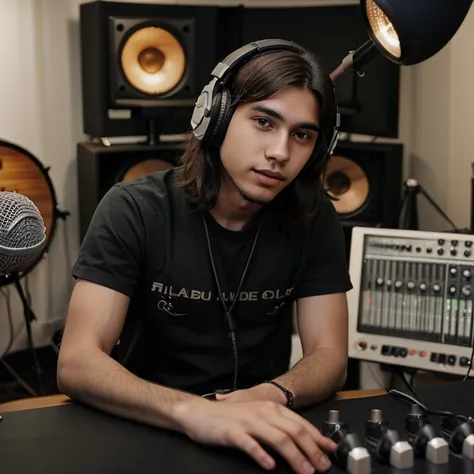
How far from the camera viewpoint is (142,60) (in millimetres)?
2709

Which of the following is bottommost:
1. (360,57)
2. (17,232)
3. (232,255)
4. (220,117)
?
(232,255)

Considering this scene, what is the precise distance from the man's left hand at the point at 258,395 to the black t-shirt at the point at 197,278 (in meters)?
0.33

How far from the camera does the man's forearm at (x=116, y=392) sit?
1.09 m

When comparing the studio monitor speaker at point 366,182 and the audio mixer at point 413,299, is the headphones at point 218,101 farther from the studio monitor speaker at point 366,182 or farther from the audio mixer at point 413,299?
the studio monitor speaker at point 366,182

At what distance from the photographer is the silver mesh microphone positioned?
0.95 metres

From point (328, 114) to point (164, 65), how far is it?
134 cm

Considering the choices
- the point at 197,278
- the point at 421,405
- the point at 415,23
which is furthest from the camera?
the point at 197,278

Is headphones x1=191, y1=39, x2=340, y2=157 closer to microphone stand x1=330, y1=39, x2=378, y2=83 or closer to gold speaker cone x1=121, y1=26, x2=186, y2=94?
microphone stand x1=330, y1=39, x2=378, y2=83

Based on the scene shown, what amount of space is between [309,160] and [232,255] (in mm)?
243

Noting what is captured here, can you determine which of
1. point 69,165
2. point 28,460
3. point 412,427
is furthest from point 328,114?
point 69,165

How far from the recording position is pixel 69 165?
312 centimetres

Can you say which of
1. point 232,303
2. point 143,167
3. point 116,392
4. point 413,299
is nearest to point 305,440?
point 116,392

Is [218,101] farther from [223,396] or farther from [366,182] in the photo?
[366,182]

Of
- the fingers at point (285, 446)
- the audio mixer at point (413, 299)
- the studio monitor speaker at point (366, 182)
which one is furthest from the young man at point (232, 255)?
the studio monitor speaker at point (366, 182)
